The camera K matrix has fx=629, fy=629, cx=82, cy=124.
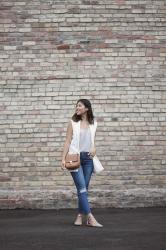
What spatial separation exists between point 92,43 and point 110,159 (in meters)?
1.72

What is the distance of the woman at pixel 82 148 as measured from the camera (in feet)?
24.0

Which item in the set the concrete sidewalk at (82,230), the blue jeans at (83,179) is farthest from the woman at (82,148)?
the concrete sidewalk at (82,230)

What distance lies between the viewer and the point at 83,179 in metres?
7.33

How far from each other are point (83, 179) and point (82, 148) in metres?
0.37

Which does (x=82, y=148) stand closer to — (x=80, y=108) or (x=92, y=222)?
(x=80, y=108)

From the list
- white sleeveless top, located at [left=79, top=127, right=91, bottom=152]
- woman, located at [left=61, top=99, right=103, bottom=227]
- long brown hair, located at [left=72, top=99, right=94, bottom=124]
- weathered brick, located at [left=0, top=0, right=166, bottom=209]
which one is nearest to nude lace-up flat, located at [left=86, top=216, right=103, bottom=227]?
woman, located at [left=61, top=99, right=103, bottom=227]

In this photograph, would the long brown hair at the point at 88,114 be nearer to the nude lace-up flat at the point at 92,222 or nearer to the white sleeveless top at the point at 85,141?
the white sleeveless top at the point at 85,141

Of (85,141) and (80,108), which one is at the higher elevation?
(80,108)

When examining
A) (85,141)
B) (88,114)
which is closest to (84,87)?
(88,114)

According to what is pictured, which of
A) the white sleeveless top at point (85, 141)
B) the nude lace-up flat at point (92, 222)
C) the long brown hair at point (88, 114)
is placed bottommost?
the nude lace-up flat at point (92, 222)

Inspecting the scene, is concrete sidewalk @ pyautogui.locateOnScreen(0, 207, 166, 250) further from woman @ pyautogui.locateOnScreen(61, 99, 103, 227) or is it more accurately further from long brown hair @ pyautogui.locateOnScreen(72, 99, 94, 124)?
long brown hair @ pyautogui.locateOnScreen(72, 99, 94, 124)

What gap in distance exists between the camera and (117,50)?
920cm

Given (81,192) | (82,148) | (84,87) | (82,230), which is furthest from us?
(84,87)

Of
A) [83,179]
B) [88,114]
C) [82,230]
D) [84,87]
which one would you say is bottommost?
[82,230]
